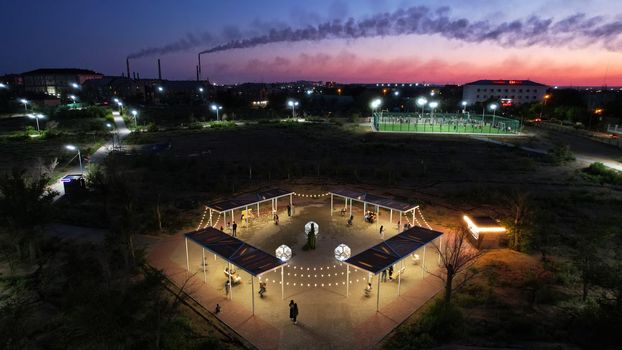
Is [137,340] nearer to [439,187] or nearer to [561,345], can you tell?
[561,345]

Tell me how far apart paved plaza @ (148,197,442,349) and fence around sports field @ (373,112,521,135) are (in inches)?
1710

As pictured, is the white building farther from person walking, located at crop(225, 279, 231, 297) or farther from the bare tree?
person walking, located at crop(225, 279, 231, 297)

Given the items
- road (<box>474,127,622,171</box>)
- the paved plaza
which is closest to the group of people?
the paved plaza

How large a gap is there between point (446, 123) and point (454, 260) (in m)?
57.4

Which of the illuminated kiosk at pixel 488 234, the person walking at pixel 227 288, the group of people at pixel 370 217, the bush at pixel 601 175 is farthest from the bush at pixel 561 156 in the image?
the person walking at pixel 227 288

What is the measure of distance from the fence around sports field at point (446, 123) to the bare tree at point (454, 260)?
43.1m

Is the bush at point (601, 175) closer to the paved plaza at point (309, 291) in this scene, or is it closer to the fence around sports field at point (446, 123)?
the paved plaza at point (309, 291)

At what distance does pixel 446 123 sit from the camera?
219 feet

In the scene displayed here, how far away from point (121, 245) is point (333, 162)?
23.5 meters

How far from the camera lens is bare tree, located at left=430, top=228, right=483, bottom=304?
42.7ft

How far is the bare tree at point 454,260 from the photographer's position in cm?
1302

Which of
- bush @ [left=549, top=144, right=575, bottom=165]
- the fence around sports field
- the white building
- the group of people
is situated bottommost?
the group of people

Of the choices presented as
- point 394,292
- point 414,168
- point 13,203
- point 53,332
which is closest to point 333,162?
point 414,168

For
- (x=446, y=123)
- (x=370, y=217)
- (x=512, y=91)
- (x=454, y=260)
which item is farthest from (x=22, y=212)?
(x=512, y=91)
